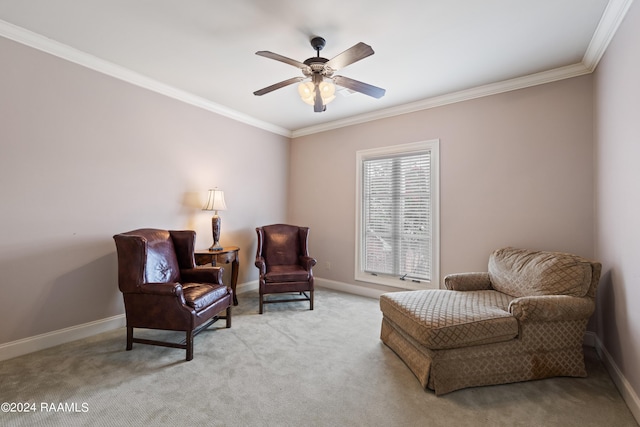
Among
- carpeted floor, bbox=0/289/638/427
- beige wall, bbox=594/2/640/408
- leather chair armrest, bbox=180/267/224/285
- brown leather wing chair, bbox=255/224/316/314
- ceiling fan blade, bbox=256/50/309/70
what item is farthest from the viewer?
brown leather wing chair, bbox=255/224/316/314

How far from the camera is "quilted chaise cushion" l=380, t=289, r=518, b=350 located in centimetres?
189

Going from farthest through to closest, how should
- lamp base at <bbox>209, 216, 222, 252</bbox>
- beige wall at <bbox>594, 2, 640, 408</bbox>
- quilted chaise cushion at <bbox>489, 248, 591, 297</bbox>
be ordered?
lamp base at <bbox>209, 216, 222, 252</bbox> → quilted chaise cushion at <bbox>489, 248, 591, 297</bbox> → beige wall at <bbox>594, 2, 640, 408</bbox>

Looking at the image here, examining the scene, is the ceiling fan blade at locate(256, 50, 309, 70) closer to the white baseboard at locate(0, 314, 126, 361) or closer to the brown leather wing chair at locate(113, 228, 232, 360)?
the brown leather wing chair at locate(113, 228, 232, 360)

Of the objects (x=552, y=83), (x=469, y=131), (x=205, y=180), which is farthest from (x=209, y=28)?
(x=552, y=83)

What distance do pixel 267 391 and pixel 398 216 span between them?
2.74 meters

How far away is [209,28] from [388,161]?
8.72 feet

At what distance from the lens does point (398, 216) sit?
3934mm

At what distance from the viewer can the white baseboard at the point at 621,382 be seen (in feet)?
5.52

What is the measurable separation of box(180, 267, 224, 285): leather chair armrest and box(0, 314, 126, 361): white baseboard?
2.69 ft

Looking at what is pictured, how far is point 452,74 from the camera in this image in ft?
9.77

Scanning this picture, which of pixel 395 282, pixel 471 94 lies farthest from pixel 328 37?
pixel 395 282

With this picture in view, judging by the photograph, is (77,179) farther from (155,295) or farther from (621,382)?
(621,382)

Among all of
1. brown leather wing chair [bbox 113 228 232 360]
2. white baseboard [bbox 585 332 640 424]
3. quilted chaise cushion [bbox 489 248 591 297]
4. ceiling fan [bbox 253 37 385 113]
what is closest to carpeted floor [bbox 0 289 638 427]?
white baseboard [bbox 585 332 640 424]

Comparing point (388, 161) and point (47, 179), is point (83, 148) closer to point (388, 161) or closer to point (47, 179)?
point (47, 179)
